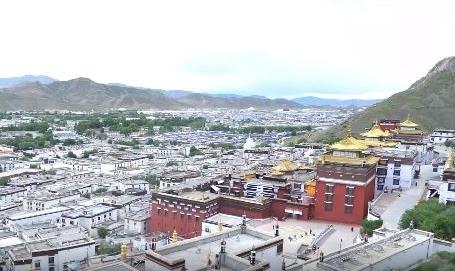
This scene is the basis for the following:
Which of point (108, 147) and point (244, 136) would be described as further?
point (244, 136)

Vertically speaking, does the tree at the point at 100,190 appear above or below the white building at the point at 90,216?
below

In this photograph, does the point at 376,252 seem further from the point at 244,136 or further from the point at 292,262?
the point at 244,136

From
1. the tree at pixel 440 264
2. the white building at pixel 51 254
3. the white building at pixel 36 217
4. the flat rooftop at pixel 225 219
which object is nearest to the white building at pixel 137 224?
the white building at pixel 36 217

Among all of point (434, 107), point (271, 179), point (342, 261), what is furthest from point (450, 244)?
point (434, 107)

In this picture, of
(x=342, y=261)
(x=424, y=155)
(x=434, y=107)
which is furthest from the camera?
(x=434, y=107)

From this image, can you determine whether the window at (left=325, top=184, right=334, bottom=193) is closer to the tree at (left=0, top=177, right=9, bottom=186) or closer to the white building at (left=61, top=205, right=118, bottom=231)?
the white building at (left=61, top=205, right=118, bottom=231)

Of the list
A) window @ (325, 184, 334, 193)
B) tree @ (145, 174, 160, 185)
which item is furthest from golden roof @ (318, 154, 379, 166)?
tree @ (145, 174, 160, 185)

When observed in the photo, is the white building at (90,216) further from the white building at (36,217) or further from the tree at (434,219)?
the tree at (434,219)
